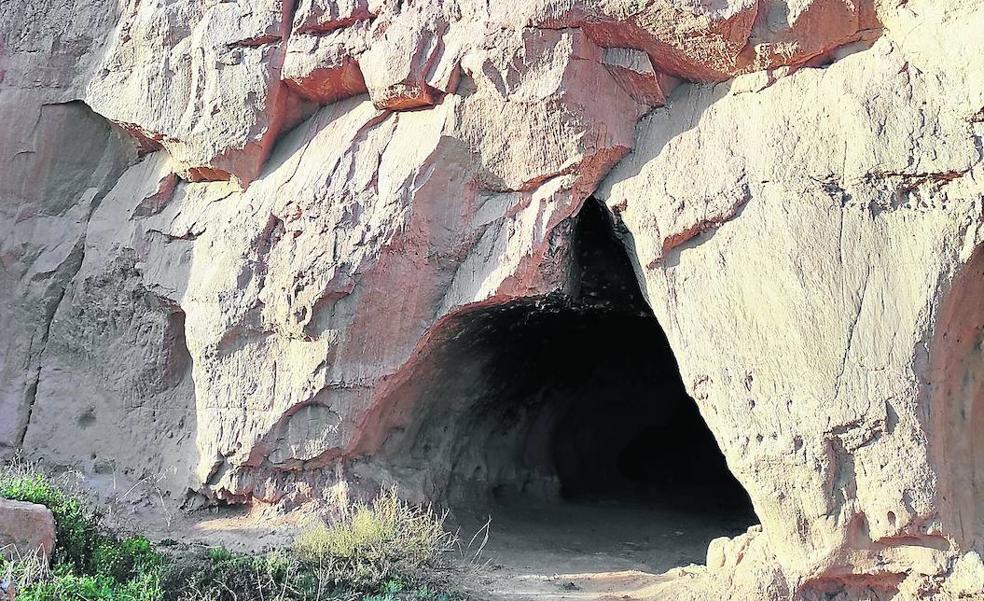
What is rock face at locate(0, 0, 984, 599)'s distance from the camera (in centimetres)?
438

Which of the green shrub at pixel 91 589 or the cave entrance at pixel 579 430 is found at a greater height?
the cave entrance at pixel 579 430

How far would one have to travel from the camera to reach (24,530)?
4.19 meters

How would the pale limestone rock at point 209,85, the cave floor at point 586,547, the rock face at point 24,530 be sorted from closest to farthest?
the rock face at point 24,530
the cave floor at point 586,547
the pale limestone rock at point 209,85

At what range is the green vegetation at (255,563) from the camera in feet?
14.7

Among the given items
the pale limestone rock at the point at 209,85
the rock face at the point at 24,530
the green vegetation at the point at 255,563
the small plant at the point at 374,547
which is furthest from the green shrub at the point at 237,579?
the pale limestone rock at the point at 209,85

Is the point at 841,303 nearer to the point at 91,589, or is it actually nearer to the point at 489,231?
the point at 489,231

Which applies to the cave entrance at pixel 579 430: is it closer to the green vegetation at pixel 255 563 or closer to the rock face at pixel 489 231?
the rock face at pixel 489 231

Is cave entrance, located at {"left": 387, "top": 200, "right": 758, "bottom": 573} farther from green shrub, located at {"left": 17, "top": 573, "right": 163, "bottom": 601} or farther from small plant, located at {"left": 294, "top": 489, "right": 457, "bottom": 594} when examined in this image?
green shrub, located at {"left": 17, "top": 573, "right": 163, "bottom": 601}

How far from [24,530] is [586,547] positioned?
3629 millimetres

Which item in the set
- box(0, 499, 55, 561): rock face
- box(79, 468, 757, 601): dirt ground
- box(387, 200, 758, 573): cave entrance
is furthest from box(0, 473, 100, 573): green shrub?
box(387, 200, 758, 573): cave entrance

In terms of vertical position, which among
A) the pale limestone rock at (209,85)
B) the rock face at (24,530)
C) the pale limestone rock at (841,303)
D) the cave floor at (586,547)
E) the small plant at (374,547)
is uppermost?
the pale limestone rock at (209,85)

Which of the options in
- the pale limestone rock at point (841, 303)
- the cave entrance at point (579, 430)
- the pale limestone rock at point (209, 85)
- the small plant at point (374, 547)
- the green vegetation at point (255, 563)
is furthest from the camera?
the cave entrance at point (579, 430)

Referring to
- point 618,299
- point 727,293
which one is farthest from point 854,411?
point 618,299

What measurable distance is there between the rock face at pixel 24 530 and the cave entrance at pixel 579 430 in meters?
2.26
